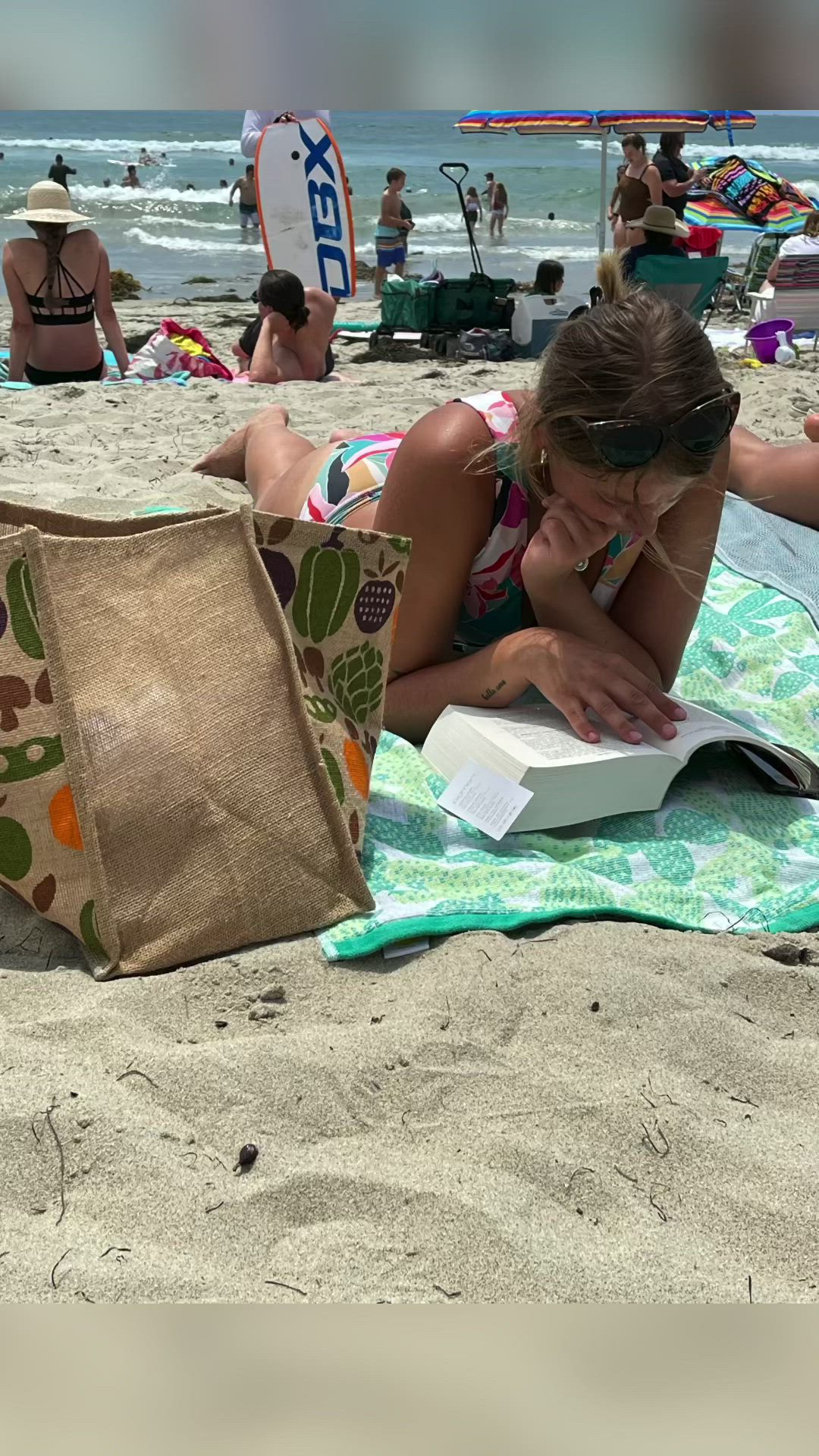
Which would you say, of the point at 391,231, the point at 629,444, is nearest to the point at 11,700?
the point at 629,444

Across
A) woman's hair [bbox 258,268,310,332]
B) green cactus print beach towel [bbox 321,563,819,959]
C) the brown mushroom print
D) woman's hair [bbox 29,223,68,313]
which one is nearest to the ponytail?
green cactus print beach towel [bbox 321,563,819,959]

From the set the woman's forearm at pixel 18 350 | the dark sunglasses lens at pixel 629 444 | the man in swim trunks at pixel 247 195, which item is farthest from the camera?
the man in swim trunks at pixel 247 195

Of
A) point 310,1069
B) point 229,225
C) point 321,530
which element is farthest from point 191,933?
point 229,225

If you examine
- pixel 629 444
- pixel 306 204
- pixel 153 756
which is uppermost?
pixel 306 204

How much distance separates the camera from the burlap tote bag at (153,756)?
5.87 feet

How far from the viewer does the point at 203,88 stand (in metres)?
0.32

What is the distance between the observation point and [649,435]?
82.2 inches

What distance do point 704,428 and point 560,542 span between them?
35 cm

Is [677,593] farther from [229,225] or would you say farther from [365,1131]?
[229,225]

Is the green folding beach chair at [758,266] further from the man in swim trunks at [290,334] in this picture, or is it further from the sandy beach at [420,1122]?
the sandy beach at [420,1122]

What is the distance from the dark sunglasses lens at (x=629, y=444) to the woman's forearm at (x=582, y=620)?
0.39 meters

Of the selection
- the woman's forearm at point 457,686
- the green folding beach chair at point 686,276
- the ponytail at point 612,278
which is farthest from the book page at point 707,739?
the green folding beach chair at point 686,276

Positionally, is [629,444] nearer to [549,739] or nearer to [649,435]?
[649,435]

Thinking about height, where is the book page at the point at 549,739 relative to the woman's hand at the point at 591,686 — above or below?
below
